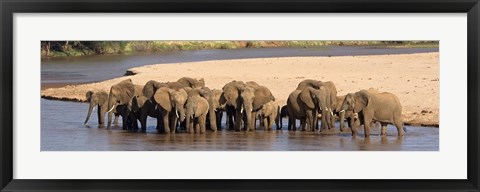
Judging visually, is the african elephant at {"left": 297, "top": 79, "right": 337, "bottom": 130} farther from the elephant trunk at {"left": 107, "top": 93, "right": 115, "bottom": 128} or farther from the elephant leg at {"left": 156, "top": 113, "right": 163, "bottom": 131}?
the elephant trunk at {"left": 107, "top": 93, "right": 115, "bottom": 128}

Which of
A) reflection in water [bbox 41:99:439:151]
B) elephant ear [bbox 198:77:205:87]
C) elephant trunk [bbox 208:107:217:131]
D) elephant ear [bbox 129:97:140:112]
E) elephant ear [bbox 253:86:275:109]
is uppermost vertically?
elephant ear [bbox 198:77:205:87]

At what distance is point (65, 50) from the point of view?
39.3 feet

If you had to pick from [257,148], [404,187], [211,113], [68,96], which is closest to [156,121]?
[211,113]

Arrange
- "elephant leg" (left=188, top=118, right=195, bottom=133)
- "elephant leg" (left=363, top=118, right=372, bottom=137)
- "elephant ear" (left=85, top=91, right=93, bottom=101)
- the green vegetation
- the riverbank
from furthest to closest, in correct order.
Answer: "elephant leg" (left=188, top=118, right=195, bottom=133) → "elephant leg" (left=363, top=118, right=372, bottom=137) → "elephant ear" (left=85, top=91, right=93, bottom=101) → the riverbank → the green vegetation

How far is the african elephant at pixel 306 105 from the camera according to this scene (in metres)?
15.0

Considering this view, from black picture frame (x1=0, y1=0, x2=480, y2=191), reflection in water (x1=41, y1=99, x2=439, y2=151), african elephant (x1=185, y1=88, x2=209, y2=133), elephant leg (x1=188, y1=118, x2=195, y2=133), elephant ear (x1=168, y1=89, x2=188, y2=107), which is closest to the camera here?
black picture frame (x1=0, y1=0, x2=480, y2=191)

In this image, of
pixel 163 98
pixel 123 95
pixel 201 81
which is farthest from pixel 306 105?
pixel 123 95

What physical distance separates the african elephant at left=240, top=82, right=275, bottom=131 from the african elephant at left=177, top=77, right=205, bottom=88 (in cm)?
42

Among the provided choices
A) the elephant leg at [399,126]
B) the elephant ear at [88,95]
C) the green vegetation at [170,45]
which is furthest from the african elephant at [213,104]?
the green vegetation at [170,45]

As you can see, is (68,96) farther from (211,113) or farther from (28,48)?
(211,113)

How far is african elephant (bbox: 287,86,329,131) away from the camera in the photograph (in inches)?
592

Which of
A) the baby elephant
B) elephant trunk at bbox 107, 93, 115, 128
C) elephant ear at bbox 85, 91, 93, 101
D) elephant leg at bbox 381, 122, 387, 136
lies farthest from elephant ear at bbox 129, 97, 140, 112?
elephant leg at bbox 381, 122, 387, 136

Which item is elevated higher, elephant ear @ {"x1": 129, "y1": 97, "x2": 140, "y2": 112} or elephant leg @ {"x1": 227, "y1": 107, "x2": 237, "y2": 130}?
elephant ear @ {"x1": 129, "y1": 97, "x2": 140, "y2": 112}

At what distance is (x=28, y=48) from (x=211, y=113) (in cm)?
450
